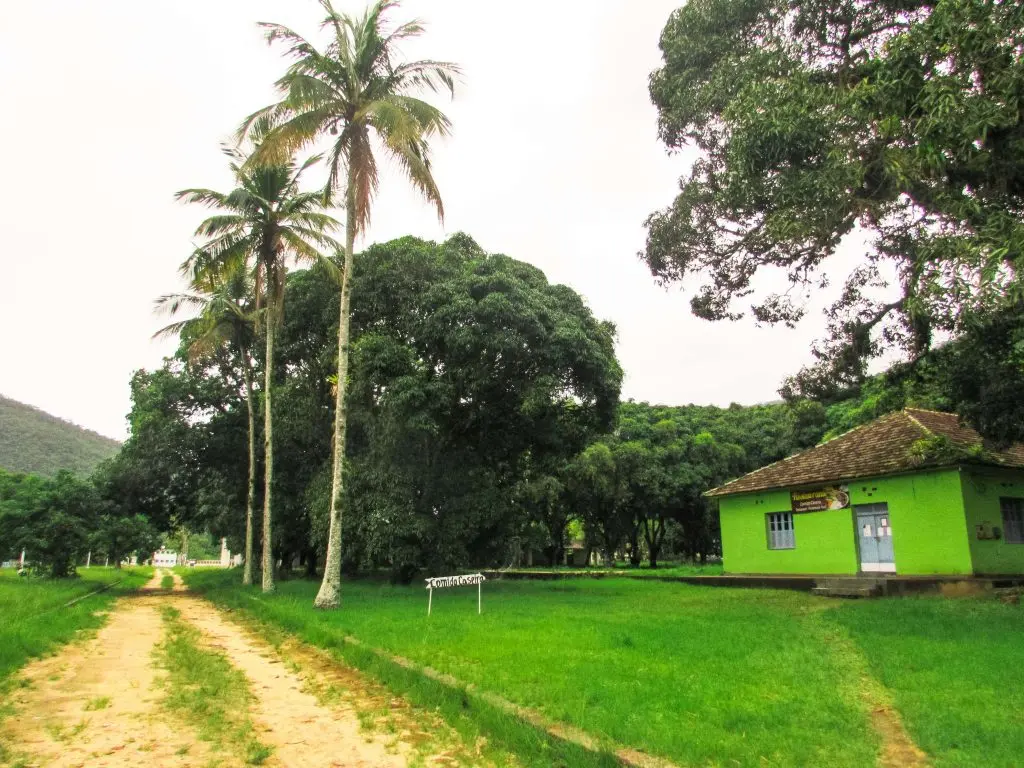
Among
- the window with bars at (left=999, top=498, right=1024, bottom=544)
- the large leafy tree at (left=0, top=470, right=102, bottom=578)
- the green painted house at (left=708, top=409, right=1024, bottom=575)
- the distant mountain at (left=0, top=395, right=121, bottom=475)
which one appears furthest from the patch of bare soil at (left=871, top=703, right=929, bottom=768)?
the distant mountain at (left=0, top=395, right=121, bottom=475)

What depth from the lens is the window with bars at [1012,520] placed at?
58.3 ft

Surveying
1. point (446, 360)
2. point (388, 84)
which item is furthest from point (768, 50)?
point (446, 360)

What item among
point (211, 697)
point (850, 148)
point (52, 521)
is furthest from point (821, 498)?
point (52, 521)

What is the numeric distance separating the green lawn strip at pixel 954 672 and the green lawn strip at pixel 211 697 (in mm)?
4868

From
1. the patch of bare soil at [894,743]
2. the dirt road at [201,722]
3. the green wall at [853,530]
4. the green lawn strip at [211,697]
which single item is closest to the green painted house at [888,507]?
the green wall at [853,530]

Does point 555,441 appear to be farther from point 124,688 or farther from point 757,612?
point 124,688

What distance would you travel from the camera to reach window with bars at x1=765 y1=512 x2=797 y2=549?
21.2m

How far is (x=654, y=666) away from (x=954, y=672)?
292cm

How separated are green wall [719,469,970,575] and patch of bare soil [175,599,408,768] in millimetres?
15868

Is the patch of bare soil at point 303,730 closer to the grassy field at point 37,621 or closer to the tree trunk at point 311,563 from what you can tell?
the grassy field at point 37,621

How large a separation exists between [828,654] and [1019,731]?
3503 millimetres

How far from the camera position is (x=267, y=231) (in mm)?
20078

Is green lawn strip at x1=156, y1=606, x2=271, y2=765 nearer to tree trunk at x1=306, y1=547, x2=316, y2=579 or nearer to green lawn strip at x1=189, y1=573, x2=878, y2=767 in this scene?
green lawn strip at x1=189, y1=573, x2=878, y2=767

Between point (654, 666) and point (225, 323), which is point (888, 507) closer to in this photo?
point (654, 666)
